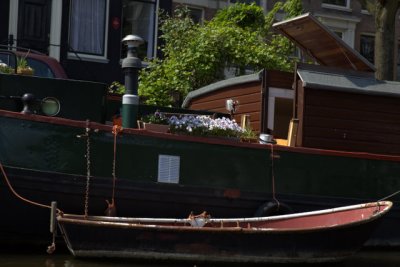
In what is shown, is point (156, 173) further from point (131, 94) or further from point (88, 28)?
point (88, 28)

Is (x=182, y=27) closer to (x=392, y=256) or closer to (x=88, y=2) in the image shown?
(x=88, y=2)

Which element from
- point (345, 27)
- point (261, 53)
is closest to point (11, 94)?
point (261, 53)

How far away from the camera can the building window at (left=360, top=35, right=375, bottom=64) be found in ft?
72.4

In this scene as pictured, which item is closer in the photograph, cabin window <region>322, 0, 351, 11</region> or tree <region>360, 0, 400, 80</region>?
tree <region>360, 0, 400, 80</region>

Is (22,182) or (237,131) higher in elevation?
(237,131)

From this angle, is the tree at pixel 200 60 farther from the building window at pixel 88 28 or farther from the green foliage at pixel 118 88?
the building window at pixel 88 28

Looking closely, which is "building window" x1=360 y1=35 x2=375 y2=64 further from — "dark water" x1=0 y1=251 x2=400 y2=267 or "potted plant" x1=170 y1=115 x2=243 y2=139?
"potted plant" x1=170 y1=115 x2=243 y2=139

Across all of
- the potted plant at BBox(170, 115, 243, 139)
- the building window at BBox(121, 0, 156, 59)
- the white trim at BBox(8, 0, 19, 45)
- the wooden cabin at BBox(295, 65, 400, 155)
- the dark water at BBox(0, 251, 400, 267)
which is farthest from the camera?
the building window at BBox(121, 0, 156, 59)

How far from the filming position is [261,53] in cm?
1236

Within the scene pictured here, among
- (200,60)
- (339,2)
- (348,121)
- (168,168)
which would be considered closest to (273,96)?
(348,121)

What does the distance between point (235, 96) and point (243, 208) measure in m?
1.93

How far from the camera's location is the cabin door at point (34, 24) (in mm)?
14312

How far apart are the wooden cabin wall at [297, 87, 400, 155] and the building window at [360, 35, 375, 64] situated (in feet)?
45.2

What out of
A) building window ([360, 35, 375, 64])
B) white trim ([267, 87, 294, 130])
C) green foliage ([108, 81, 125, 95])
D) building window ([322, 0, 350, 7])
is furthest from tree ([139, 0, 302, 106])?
building window ([360, 35, 375, 64])
